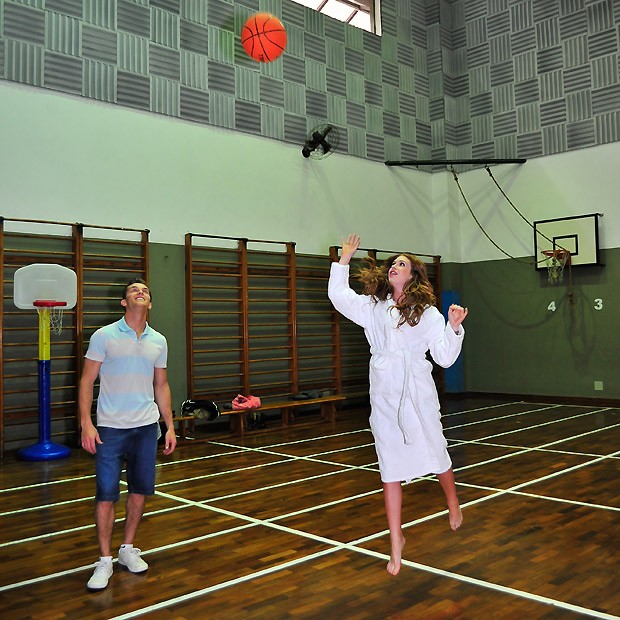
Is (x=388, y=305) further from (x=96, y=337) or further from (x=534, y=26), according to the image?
(x=534, y=26)

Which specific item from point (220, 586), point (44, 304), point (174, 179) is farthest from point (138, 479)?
point (174, 179)

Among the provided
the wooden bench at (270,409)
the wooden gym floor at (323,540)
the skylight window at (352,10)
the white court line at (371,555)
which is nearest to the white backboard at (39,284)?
the wooden gym floor at (323,540)

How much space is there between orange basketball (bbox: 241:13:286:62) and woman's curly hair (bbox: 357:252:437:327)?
517cm

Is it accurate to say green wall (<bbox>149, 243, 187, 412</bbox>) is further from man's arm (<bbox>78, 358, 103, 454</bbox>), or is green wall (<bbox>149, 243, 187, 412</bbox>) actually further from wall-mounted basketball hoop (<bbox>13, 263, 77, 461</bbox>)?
man's arm (<bbox>78, 358, 103, 454</bbox>)

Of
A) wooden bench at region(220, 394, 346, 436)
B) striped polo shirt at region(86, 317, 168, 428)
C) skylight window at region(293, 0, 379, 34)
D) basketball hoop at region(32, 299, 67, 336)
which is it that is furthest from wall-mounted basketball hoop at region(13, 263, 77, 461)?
skylight window at region(293, 0, 379, 34)

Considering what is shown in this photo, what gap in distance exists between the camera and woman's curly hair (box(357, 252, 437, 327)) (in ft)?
9.12

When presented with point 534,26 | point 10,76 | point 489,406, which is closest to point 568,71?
point 534,26

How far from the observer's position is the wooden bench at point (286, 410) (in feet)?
22.9

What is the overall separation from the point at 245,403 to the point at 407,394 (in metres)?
4.45

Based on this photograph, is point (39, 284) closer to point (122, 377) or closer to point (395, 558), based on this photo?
point (122, 377)

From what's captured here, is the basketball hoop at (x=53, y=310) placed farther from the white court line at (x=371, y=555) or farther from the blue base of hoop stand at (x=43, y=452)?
the white court line at (x=371, y=555)

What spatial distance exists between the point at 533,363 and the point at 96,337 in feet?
26.0

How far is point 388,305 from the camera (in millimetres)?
2867

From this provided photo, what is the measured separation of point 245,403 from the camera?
6973 mm
